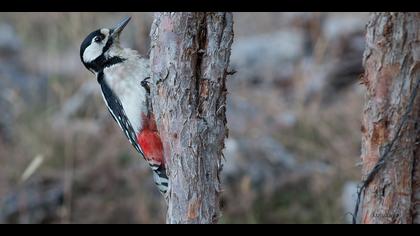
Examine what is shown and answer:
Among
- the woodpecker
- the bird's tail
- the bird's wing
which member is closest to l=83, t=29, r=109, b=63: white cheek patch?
the woodpecker

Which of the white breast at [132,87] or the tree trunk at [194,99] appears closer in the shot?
the tree trunk at [194,99]

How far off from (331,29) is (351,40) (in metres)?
0.25

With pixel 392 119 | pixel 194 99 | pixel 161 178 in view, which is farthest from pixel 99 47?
pixel 392 119

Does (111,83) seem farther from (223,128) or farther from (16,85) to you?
(16,85)

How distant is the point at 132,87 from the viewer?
3.06 metres

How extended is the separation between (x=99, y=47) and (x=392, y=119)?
1.41 metres

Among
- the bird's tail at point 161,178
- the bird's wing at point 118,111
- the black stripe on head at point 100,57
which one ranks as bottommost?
the bird's tail at point 161,178

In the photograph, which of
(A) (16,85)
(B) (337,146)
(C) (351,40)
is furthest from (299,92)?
(A) (16,85)

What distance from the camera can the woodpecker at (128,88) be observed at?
2994 millimetres

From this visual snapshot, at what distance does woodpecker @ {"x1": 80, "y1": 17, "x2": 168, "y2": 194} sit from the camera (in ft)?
9.82

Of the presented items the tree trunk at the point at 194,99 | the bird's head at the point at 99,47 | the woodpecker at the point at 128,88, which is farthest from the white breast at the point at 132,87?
the tree trunk at the point at 194,99

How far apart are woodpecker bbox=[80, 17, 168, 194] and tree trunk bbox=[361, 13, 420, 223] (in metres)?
0.82

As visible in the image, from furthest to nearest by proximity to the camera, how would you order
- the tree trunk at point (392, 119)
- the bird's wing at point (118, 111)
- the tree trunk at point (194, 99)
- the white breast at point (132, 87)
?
1. the bird's wing at point (118, 111)
2. the white breast at point (132, 87)
3. the tree trunk at point (392, 119)
4. the tree trunk at point (194, 99)

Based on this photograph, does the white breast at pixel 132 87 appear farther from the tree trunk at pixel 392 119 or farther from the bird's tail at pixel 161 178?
the tree trunk at pixel 392 119
